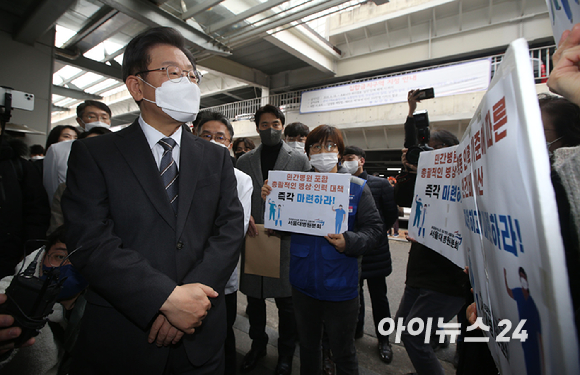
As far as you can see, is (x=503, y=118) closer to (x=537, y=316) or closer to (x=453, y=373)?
(x=537, y=316)

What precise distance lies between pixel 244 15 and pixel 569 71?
606 cm

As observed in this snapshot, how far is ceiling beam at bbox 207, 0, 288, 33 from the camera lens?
5263 millimetres

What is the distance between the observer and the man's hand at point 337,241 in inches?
69.8

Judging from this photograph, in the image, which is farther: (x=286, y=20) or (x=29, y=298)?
(x=286, y=20)

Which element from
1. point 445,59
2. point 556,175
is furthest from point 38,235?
point 445,59

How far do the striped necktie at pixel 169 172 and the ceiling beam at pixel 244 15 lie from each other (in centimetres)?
503

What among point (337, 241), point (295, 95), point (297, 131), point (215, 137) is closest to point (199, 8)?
point (297, 131)

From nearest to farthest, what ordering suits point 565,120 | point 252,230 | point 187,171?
point 565,120, point 187,171, point 252,230

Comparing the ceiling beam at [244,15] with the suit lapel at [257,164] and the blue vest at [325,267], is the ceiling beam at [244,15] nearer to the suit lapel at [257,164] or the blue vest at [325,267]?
the suit lapel at [257,164]

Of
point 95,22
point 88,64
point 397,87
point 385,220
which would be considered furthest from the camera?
point 397,87

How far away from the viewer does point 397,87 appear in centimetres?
1032

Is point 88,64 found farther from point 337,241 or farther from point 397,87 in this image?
point 397,87

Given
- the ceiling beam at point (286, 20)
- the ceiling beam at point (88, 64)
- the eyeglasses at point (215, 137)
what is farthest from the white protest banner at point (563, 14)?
the ceiling beam at point (88, 64)

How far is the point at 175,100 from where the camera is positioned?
50.5 inches
